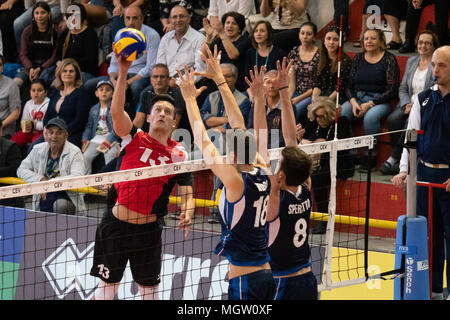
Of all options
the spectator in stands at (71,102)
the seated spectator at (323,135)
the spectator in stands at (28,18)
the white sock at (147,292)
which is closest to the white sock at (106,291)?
the white sock at (147,292)

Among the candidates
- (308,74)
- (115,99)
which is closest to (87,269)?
(115,99)

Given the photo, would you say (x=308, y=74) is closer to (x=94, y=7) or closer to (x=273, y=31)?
(x=273, y=31)

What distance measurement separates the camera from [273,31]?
11125 millimetres

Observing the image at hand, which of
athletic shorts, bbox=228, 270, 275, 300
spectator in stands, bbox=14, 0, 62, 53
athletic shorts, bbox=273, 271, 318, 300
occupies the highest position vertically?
spectator in stands, bbox=14, 0, 62, 53

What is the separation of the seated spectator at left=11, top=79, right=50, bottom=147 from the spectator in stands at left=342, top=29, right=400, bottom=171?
4734 millimetres

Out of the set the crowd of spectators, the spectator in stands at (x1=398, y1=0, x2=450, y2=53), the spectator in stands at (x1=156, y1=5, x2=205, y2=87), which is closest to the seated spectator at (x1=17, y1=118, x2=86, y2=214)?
the crowd of spectators

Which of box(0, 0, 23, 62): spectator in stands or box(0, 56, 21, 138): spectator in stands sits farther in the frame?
box(0, 0, 23, 62): spectator in stands

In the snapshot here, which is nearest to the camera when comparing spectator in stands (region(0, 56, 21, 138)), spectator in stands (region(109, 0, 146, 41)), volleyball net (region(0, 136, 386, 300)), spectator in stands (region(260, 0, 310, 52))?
volleyball net (region(0, 136, 386, 300))

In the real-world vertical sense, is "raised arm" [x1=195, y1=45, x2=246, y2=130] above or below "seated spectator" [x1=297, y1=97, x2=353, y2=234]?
above

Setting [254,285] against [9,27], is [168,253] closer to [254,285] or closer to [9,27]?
[254,285]

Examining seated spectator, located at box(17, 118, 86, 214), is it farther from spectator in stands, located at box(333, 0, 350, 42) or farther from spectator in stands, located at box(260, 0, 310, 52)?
spectator in stands, located at box(333, 0, 350, 42)

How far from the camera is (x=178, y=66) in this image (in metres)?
11.7

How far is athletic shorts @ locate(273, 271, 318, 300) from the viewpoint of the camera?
6.58 meters

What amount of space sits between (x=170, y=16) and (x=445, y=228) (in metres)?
5.93
